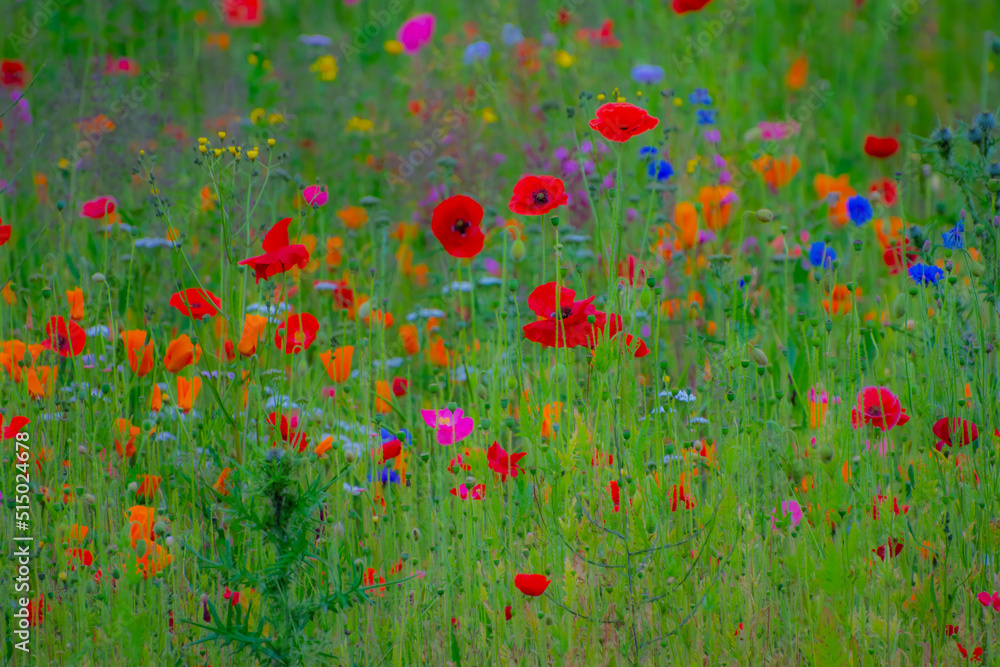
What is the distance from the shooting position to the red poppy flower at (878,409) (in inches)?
72.3

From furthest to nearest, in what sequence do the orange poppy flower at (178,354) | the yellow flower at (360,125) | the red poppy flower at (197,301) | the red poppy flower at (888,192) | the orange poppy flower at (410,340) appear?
the yellow flower at (360,125) < the red poppy flower at (888,192) < the orange poppy flower at (410,340) < the orange poppy flower at (178,354) < the red poppy flower at (197,301)

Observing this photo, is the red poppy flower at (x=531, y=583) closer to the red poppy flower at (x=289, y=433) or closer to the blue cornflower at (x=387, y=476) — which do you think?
the red poppy flower at (x=289, y=433)

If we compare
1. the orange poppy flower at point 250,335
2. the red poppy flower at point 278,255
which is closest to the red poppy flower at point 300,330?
the orange poppy flower at point 250,335

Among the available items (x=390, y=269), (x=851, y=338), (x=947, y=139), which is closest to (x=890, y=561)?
(x=851, y=338)

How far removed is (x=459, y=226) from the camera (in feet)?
6.97

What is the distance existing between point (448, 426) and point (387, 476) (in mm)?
259

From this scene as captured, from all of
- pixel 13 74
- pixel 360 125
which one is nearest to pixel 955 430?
pixel 360 125

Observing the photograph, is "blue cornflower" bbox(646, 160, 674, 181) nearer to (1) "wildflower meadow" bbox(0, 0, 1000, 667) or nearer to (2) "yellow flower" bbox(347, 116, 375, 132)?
(1) "wildflower meadow" bbox(0, 0, 1000, 667)

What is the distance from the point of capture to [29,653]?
5.61ft

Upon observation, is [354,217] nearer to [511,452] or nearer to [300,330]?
[300,330]

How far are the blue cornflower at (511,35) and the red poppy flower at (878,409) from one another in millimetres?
2944

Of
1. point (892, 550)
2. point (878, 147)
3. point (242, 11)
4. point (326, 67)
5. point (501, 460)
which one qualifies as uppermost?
point (242, 11)

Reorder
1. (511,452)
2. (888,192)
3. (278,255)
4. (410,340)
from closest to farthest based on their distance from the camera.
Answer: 1. (278,255)
2. (511,452)
3. (410,340)
4. (888,192)

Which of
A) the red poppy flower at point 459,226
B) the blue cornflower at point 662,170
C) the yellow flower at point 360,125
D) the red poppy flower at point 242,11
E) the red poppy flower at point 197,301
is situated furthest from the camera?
the red poppy flower at point 242,11
